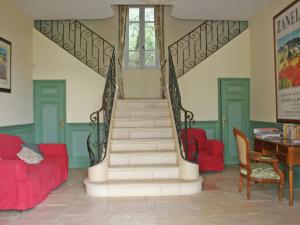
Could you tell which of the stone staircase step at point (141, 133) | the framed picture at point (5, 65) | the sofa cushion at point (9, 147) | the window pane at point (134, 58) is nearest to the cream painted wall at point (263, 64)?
the stone staircase step at point (141, 133)

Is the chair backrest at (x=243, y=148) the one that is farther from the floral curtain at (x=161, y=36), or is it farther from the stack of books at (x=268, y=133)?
the floral curtain at (x=161, y=36)

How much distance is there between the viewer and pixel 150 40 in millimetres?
7742

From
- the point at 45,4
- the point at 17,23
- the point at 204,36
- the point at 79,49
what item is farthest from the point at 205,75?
the point at 17,23

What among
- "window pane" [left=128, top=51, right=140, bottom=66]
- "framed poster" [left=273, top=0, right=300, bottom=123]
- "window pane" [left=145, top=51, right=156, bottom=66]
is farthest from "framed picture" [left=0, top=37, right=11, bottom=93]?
"framed poster" [left=273, top=0, right=300, bottom=123]

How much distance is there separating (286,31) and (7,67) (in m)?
5.12

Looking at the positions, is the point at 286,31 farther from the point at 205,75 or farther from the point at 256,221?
the point at 256,221

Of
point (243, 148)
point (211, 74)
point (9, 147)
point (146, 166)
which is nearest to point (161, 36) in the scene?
point (211, 74)

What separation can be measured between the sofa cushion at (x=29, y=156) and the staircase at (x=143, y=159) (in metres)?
0.98

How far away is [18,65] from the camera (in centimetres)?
574

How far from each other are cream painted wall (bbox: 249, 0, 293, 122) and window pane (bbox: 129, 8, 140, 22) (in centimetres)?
298

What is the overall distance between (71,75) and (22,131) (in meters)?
1.66

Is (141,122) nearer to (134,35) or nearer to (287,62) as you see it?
(287,62)

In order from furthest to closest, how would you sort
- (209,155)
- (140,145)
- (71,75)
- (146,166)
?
(71,75)
(209,155)
(140,145)
(146,166)

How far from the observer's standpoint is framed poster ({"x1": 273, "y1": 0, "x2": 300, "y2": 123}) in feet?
15.3
